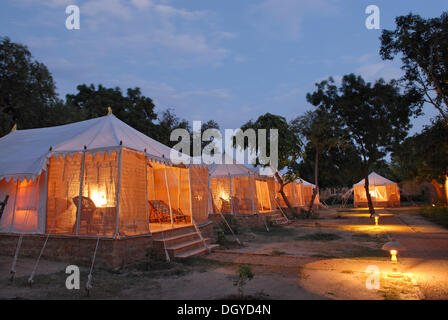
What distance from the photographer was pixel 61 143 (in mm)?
6539

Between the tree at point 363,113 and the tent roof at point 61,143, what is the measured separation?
42.9 ft

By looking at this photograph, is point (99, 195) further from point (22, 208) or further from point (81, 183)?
point (22, 208)

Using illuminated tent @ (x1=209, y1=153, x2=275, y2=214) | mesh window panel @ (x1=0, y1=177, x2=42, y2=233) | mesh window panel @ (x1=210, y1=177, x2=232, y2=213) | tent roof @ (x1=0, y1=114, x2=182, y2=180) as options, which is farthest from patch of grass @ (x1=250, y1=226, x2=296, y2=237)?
mesh window panel @ (x1=0, y1=177, x2=42, y2=233)

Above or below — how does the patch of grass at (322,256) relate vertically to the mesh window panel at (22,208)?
below

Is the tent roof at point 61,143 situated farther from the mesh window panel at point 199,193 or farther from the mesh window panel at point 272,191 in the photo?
the mesh window panel at point 272,191

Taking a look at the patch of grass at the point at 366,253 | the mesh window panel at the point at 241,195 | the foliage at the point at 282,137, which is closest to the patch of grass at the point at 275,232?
the mesh window panel at the point at 241,195

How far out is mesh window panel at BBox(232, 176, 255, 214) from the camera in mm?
14375

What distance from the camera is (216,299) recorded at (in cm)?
391

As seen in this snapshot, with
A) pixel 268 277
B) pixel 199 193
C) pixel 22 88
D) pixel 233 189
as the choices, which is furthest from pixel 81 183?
pixel 233 189

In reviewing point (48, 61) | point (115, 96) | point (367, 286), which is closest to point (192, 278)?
point (367, 286)

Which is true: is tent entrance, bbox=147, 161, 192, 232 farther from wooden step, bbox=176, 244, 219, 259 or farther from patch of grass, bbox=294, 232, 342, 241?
patch of grass, bbox=294, 232, 342, 241

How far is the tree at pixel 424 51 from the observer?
10.5m
